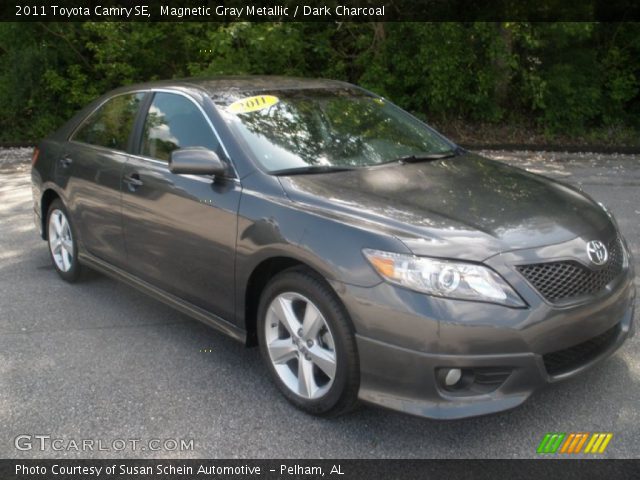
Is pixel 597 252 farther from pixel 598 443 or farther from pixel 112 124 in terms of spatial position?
pixel 112 124

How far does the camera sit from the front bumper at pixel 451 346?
2.83 meters

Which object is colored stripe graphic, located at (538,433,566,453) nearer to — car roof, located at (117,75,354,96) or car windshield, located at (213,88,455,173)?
car windshield, located at (213,88,455,173)

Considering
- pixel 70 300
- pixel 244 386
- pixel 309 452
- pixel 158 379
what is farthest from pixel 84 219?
pixel 309 452

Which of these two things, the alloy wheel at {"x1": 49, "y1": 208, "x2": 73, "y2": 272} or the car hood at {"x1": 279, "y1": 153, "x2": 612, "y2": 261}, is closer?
the car hood at {"x1": 279, "y1": 153, "x2": 612, "y2": 261}

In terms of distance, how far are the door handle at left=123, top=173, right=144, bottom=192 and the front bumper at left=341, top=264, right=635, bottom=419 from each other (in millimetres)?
1861

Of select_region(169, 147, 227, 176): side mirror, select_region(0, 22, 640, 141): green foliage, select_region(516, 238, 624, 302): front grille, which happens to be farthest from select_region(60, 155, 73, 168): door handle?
select_region(0, 22, 640, 141): green foliage

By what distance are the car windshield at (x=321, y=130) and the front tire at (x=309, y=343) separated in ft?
2.33

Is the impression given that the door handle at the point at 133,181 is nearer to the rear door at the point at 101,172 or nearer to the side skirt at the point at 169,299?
the rear door at the point at 101,172

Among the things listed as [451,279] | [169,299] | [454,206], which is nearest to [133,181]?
[169,299]

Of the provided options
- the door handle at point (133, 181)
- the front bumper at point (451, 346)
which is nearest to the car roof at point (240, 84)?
the door handle at point (133, 181)

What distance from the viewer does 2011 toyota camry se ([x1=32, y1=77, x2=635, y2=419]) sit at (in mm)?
2887

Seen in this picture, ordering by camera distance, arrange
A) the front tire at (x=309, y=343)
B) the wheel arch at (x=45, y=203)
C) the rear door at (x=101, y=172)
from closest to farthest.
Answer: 1. the front tire at (x=309, y=343)
2. the rear door at (x=101, y=172)
3. the wheel arch at (x=45, y=203)

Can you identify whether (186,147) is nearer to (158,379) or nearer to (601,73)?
(158,379)

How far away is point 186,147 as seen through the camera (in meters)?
4.06
